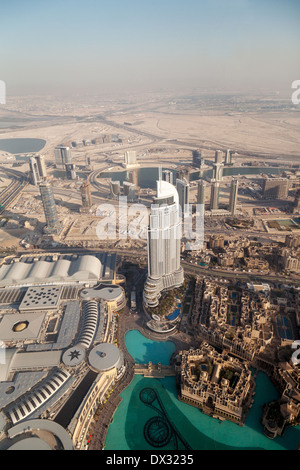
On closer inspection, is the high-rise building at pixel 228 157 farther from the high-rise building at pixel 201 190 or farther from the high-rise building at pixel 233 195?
the high-rise building at pixel 233 195

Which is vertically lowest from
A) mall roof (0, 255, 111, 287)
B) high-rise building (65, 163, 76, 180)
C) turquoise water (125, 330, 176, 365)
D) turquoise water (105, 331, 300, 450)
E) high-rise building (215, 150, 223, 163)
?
turquoise water (105, 331, 300, 450)

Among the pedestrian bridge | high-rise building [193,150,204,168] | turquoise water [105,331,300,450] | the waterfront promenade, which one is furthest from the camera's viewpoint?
high-rise building [193,150,204,168]

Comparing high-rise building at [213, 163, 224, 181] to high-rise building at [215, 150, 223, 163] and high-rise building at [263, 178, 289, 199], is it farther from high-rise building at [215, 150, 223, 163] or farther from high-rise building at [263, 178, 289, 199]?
high-rise building at [263, 178, 289, 199]

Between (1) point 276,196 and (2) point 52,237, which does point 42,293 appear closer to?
(2) point 52,237

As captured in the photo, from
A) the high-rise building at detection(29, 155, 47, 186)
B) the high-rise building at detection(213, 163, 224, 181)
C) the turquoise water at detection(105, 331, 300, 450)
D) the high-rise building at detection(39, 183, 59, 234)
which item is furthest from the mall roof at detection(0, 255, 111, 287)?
the high-rise building at detection(213, 163, 224, 181)

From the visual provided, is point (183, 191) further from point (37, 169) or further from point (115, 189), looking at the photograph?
point (37, 169)

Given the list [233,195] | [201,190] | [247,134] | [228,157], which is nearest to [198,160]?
[228,157]

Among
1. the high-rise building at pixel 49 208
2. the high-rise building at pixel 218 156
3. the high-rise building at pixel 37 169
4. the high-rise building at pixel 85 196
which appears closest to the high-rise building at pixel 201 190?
the high-rise building at pixel 85 196
